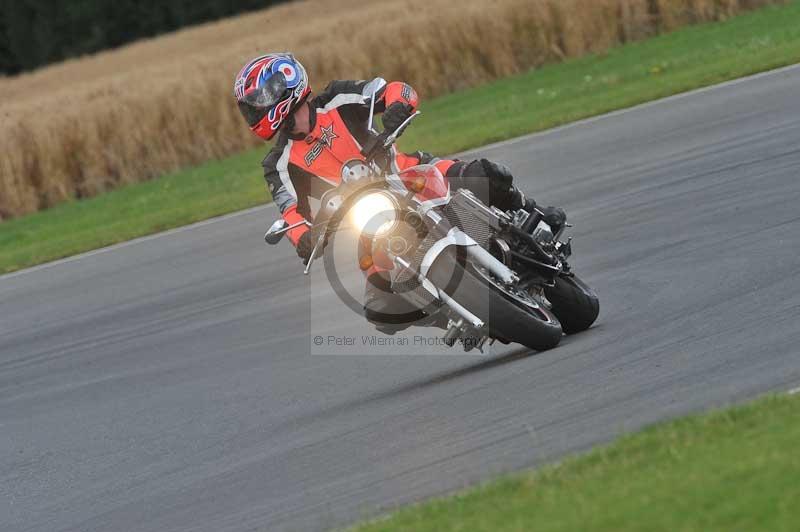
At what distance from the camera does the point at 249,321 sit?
12.1 meters

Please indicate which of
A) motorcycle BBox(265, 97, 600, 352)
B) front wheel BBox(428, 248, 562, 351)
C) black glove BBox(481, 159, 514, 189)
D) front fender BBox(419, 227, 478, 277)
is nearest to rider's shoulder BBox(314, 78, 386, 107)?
motorcycle BBox(265, 97, 600, 352)

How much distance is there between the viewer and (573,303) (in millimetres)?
8828

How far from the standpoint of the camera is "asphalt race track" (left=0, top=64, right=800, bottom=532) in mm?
6891

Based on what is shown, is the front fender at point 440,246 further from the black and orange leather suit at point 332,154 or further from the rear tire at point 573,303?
the rear tire at point 573,303

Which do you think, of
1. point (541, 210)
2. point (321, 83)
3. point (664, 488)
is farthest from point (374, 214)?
point (321, 83)

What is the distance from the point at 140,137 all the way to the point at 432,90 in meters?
5.07

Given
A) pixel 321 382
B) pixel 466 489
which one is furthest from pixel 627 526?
pixel 321 382

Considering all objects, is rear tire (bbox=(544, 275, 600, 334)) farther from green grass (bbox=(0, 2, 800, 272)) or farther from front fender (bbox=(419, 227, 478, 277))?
green grass (bbox=(0, 2, 800, 272))

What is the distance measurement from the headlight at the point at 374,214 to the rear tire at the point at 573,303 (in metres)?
1.28

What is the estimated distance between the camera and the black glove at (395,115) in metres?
7.91

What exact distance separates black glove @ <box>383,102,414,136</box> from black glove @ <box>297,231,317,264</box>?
67 centimetres

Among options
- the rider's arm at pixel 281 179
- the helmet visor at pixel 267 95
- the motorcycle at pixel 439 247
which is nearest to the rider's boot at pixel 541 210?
the motorcycle at pixel 439 247

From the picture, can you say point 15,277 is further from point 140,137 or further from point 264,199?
point 140,137

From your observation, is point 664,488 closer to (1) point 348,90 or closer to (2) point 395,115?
(2) point 395,115
